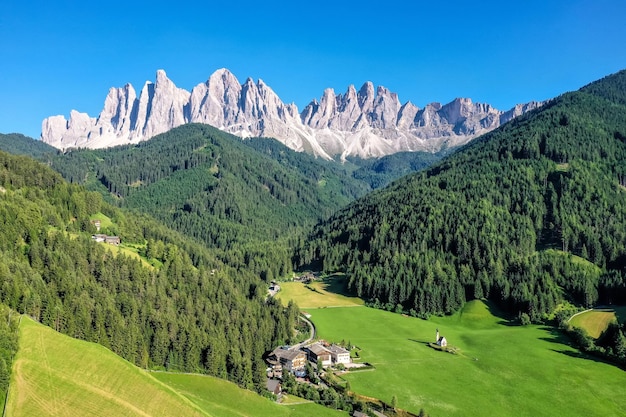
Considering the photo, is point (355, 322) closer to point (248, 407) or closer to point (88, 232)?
point (248, 407)

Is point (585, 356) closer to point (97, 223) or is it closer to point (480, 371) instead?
point (480, 371)

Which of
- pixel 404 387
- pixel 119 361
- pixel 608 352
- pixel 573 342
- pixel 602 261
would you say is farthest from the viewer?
pixel 602 261

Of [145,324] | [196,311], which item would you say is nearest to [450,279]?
[196,311]

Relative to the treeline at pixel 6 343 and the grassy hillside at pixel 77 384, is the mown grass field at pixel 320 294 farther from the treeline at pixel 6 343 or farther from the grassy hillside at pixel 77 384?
the treeline at pixel 6 343

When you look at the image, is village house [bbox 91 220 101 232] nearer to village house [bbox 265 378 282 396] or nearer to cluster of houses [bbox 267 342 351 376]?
cluster of houses [bbox 267 342 351 376]

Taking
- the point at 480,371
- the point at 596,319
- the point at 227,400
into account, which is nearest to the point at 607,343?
the point at 596,319
